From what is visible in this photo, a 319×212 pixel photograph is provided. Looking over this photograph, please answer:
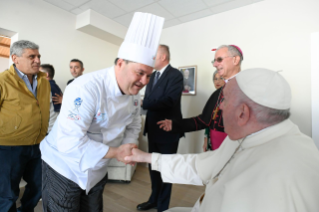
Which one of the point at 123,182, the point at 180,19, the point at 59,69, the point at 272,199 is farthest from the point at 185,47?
the point at 272,199

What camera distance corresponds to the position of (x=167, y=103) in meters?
2.18

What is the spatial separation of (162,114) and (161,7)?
7.78ft

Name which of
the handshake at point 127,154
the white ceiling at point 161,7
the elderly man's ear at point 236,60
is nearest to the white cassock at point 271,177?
the handshake at point 127,154

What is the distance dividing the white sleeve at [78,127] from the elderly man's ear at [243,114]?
2.61ft

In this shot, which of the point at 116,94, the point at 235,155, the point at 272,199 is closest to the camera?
the point at 272,199

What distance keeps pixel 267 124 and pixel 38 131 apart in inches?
83.5

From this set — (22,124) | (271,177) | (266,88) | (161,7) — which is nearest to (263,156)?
(271,177)

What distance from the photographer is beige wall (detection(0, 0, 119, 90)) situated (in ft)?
10.9

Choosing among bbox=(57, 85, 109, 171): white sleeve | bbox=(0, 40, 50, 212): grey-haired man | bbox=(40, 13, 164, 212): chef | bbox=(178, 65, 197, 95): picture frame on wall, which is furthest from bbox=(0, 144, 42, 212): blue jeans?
bbox=(178, 65, 197, 95): picture frame on wall

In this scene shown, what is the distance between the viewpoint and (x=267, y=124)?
896 millimetres

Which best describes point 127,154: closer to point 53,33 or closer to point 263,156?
point 263,156

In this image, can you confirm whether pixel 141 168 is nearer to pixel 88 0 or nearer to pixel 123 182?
pixel 123 182

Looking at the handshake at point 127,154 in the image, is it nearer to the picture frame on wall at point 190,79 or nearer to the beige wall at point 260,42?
the beige wall at point 260,42

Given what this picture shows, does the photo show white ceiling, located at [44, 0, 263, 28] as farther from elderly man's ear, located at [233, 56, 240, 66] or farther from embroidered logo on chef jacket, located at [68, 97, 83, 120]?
embroidered logo on chef jacket, located at [68, 97, 83, 120]
